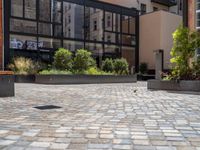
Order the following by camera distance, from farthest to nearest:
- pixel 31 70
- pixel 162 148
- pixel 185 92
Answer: pixel 31 70 < pixel 185 92 < pixel 162 148

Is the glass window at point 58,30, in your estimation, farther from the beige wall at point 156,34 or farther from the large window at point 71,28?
the beige wall at point 156,34

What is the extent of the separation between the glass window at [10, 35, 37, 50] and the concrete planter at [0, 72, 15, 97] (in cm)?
1652

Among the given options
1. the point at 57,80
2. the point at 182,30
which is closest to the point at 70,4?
the point at 57,80

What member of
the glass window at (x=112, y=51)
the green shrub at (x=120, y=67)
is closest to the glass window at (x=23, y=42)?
the green shrub at (x=120, y=67)

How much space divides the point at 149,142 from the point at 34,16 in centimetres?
2469

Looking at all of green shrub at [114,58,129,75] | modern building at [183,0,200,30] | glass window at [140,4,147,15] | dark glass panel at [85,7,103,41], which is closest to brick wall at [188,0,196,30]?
modern building at [183,0,200,30]

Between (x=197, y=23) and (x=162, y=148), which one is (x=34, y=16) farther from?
(x=162, y=148)

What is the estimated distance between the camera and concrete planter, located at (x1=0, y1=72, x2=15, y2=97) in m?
10.1

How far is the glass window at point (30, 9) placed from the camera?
2688 cm

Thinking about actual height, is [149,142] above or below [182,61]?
below

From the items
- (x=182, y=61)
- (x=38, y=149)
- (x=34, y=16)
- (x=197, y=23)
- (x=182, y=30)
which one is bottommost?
(x=38, y=149)

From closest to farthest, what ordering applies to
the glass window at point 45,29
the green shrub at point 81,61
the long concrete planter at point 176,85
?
the long concrete planter at point 176,85, the green shrub at point 81,61, the glass window at point 45,29

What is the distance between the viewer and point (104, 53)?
32406mm

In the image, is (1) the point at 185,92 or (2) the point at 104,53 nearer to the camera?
(1) the point at 185,92
